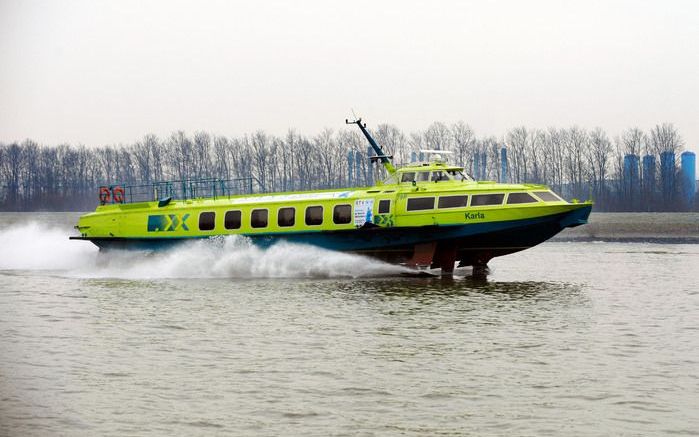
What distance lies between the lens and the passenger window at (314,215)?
3083 centimetres

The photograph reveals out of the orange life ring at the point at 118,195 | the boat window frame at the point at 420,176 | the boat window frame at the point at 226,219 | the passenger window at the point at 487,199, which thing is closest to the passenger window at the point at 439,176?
the boat window frame at the point at 420,176

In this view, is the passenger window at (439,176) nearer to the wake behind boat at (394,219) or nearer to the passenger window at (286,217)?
the wake behind boat at (394,219)

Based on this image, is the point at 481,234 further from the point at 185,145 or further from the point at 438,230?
the point at 185,145

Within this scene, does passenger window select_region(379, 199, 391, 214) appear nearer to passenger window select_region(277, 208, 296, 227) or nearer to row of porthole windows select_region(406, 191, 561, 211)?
row of porthole windows select_region(406, 191, 561, 211)

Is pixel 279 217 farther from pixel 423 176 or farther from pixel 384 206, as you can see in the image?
pixel 423 176

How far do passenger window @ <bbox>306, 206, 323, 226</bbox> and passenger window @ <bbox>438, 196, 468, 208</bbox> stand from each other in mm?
3926

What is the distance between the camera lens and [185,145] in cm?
10550

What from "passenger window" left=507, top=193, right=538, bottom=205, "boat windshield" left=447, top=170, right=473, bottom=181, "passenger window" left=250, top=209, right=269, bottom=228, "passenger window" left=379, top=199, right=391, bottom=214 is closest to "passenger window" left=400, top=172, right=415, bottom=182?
"boat windshield" left=447, top=170, right=473, bottom=181

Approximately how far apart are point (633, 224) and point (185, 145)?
5471 centimetres

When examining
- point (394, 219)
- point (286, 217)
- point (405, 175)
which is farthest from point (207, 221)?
point (405, 175)

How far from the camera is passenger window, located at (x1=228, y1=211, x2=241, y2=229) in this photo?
31953 millimetres

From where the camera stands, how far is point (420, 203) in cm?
2989

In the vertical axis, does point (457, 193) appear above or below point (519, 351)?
above

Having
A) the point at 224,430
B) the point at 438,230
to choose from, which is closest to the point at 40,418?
the point at 224,430
